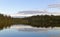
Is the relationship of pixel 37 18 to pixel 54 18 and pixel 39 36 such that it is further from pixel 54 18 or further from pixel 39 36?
pixel 39 36

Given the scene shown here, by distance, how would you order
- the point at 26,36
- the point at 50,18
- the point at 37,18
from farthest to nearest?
the point at 37,18 → the point at 50,18 → the point at 26,36

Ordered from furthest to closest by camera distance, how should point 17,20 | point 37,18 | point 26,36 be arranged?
point 17,20
point 37,18
point 26,36

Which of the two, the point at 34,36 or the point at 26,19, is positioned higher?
the point at 34,36

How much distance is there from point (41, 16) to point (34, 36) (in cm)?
5565

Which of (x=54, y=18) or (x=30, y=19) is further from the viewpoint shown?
(x=30, y=19)

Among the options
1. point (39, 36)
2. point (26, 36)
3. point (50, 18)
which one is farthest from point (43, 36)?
point (50, 18)

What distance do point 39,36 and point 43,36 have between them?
571mm

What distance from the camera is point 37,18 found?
7919cm

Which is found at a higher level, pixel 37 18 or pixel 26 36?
pixel 26 36

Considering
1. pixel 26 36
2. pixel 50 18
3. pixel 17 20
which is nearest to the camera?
pixel 26 36

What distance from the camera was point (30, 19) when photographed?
270 ft

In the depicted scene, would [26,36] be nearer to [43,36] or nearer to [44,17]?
[43,36]

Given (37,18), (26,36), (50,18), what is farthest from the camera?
(37,18)

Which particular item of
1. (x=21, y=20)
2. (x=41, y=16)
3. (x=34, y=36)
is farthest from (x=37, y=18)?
(x=34, y=36)
